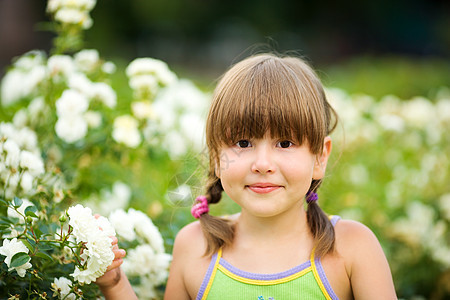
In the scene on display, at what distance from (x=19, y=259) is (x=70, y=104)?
3.38 feet

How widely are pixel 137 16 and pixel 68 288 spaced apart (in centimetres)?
1506

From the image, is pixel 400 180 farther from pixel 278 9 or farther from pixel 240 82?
pixel 278 9

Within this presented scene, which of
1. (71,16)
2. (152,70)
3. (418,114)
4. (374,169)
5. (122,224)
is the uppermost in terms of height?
(71,16)

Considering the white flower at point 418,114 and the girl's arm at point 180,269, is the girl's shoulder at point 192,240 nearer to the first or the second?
the girl's arm at point 180,269

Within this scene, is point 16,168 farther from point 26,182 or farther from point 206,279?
point 206,279

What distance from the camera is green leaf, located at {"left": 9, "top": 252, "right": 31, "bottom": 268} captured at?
167 centimetres

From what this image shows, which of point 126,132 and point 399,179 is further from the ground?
point 126,132

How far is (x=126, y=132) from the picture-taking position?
2.71 metres

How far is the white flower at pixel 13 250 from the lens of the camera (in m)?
1.71

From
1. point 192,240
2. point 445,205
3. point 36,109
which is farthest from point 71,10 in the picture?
point 445,205

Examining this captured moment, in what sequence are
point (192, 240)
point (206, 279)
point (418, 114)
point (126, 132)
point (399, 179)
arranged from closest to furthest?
point (206, 279), point (192, 240), point (126, 132), point (399, 179), point (418, 114)

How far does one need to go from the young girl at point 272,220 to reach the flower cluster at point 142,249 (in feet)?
0.34

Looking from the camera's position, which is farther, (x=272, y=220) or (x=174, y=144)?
(x=174, y=144)

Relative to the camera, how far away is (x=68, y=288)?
73.5 inches
